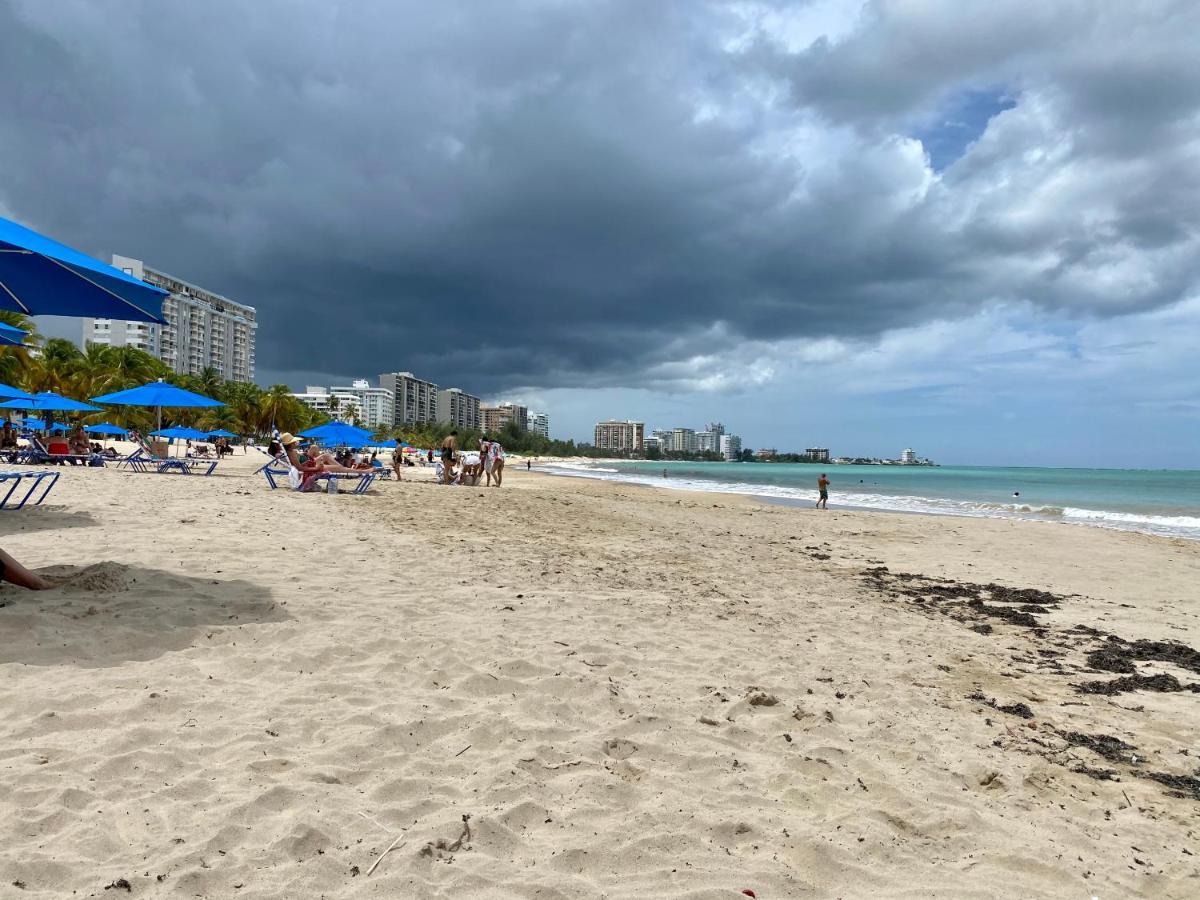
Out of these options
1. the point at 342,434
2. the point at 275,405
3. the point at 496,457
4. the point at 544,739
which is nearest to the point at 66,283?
the point at 544,739

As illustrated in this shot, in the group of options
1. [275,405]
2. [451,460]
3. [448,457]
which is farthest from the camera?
[275,405]

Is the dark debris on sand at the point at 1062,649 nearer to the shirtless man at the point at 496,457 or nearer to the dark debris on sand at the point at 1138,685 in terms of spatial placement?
the dark debris on sand at the point at 1138,685

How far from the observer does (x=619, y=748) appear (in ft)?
9.98

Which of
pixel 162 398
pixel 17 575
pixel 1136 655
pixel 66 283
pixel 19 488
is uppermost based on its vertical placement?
pixel 162 398

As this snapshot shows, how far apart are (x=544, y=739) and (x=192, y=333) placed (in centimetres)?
14182

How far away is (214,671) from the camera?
3512 mm

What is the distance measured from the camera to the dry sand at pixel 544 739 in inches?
Answer: 86.7

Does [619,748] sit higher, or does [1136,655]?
[619,748]

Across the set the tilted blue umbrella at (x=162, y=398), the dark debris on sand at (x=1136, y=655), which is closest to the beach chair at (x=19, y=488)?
the tilted blue umbrella at (x=162, y=398)

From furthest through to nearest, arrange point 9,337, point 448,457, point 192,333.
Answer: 1. point 192,333
2. point 448,457
3. point 9,337

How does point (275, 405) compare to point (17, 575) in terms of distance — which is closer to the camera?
point (17, 575)

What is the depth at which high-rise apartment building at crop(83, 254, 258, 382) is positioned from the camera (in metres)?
113

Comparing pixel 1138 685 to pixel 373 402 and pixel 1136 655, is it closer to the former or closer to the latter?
pixel 1136 655

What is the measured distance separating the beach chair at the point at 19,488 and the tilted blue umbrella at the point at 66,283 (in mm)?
3745
